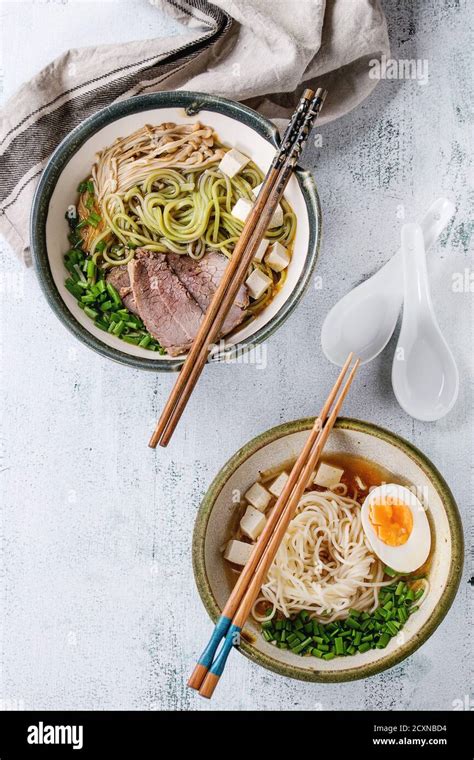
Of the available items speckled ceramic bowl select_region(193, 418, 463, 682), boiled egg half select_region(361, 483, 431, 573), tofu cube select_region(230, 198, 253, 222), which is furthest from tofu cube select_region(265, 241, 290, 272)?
boiled egg half select_region(361, 483, 431, 573)

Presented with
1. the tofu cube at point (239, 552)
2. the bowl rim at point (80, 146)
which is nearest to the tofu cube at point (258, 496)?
the tofu cube at point (239, 552)

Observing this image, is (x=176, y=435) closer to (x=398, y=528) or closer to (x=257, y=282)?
(x=257, y=282)

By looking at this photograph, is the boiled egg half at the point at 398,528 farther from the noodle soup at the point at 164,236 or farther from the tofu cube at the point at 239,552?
the noodle soup at the point at 164,236

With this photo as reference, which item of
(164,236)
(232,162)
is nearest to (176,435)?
(164,236)

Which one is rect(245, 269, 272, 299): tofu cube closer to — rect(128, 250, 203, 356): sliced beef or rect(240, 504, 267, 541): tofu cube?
rect(128, 250, 203, 356): sliced beef

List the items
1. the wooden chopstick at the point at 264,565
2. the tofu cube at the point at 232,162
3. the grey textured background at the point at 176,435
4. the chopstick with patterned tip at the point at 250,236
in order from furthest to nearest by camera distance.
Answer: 1. the grey textured background at the point at 176,435
2. the tofu cube at the point at 232,162
3. the chopstick with patterned tip at the point at 250,236
4. the wooden chopstick at the point at 264,565
